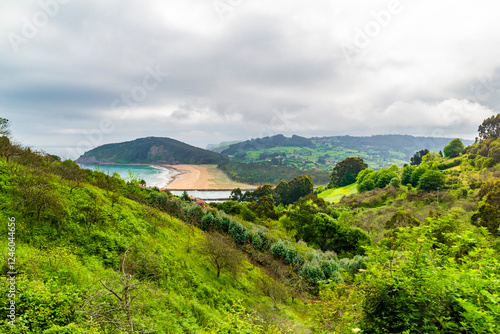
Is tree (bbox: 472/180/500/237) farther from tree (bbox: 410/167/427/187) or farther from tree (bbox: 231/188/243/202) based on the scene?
tree (bbox: 231/188/243/202)

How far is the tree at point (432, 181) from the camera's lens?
119ft

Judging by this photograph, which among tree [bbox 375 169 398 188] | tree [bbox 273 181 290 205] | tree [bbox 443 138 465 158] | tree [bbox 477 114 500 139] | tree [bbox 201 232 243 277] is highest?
tree [bbox 477 114 500 139]

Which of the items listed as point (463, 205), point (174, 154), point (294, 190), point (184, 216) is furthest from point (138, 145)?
point (463, 205)

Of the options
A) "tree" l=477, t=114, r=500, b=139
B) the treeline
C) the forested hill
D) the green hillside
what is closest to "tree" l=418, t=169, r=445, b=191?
the green hillside

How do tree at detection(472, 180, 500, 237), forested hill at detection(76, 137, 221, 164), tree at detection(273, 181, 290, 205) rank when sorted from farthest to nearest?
forested hill at detection(76, 137, 221, 164)
tree at detection(273, 181, 290, 205)
tree at detection(472, 180, 500, 237)

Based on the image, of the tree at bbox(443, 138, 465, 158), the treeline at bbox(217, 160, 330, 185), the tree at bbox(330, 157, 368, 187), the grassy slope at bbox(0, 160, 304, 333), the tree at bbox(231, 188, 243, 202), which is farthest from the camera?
the treeline at bbox(217, 160, 330, 185)

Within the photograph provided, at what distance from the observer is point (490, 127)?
53688mm

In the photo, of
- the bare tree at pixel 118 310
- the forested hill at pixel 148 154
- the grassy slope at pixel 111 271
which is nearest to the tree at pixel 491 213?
the grassy slope at pixel 111 271

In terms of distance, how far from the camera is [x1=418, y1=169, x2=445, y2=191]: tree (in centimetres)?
3628

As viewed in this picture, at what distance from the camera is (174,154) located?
6905 inches

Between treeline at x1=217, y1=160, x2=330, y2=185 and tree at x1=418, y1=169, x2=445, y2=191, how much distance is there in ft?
242

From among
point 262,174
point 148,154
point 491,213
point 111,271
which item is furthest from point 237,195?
point 148,154

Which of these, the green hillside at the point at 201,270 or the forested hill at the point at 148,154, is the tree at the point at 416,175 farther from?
the forested hill at the point at 148,154

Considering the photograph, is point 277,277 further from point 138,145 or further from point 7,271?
point 138,145
